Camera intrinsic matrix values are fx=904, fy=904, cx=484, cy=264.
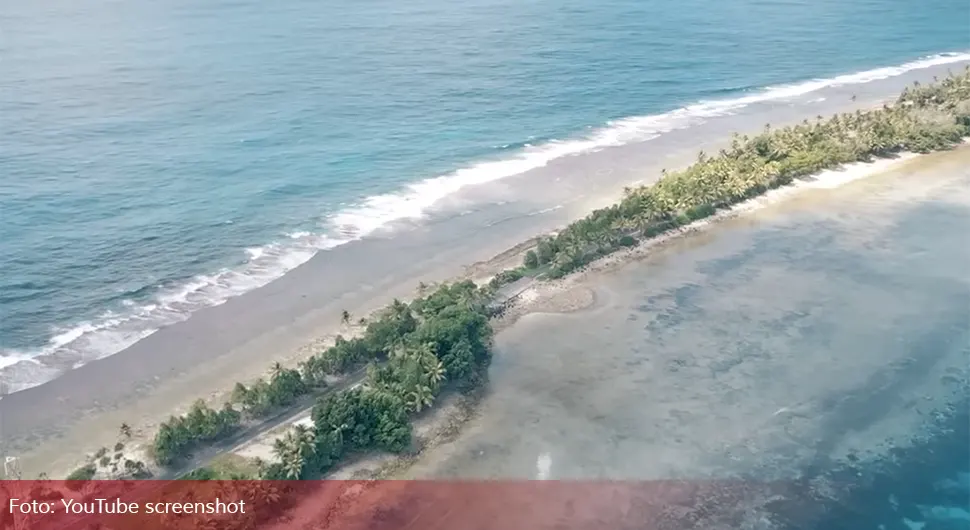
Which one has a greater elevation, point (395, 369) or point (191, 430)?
point (191, 430)

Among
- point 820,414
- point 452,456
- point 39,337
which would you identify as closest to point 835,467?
point 820,414

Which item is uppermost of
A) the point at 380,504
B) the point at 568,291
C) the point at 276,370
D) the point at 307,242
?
the point at 307,242

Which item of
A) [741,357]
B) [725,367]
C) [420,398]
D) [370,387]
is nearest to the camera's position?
[420,398]

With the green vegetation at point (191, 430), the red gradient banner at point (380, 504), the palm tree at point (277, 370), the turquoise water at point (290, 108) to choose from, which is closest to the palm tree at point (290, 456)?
the red gradient banner at point (380, 504)

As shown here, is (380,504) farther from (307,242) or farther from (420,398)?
(307,242)

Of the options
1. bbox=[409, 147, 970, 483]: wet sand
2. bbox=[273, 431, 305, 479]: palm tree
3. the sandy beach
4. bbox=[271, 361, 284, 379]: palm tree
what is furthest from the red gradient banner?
bbox=[271, 361, 284, 379]: palm tree

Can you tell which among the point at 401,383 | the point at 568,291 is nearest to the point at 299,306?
the point at 401,383
